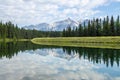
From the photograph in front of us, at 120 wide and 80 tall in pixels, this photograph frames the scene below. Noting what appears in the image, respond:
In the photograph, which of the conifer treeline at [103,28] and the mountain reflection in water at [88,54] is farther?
the conifer treeline at [103,28]

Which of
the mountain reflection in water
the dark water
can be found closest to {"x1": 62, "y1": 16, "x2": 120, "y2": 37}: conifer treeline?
the mountain reflection in water

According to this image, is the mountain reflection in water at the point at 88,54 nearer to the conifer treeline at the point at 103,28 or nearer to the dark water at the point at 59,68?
the dark water at the point at 59,68

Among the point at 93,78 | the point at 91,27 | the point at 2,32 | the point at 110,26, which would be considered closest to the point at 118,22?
the point at 110,26

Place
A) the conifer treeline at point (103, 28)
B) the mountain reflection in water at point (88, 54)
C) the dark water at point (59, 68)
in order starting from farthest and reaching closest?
the conifer treeline at point (103, 28) → the mountain reflection in water at point (88, 54) → the dark water at point (59, 68)

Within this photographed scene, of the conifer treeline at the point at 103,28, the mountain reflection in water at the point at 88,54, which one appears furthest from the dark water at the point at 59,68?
the conifer treeline at the point at 103,28

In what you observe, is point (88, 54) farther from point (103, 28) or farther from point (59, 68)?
point (103, 28)

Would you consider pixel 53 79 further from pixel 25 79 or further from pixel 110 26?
pixel 110 26

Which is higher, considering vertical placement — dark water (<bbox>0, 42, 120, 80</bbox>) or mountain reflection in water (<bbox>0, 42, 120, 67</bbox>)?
dark water (<bbox>0, 42, 120, 80</bbox>)

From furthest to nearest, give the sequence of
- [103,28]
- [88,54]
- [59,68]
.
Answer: [103,28], [88,54], [59,68]

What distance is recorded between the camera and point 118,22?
153250 mm

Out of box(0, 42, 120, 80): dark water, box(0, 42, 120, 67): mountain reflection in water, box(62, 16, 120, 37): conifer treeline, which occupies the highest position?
box(62, 16, 120, 37): conifer treeline

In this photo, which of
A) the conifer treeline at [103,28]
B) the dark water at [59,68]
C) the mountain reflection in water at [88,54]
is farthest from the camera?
the conifer treeline at [103,28]

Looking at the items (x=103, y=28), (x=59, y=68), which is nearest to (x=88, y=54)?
(x=59, y=68)

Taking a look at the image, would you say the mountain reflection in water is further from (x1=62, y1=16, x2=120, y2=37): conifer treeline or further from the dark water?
(x1=62, y1=16, x2=120, y2=37): conifer treeline
